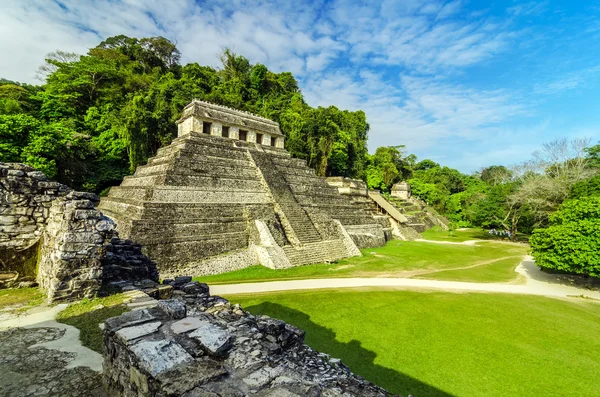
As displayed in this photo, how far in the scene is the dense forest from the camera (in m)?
16.8

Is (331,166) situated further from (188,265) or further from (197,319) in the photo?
(197,319)

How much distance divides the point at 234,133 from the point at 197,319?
19.0m

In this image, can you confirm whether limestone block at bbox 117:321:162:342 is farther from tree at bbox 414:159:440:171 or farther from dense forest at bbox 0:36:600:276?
tree at bbox 414:159:440:171

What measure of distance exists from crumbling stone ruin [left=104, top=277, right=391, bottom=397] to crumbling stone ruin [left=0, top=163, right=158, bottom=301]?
234cm

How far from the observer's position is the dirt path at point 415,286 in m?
11.1

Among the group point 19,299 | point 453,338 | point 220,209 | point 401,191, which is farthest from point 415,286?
point 401,191

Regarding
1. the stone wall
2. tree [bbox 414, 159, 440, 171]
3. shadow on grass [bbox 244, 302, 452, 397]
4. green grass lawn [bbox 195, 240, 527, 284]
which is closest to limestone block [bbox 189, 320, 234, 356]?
shadow on grass [bbox 244, 302, 452, 397]

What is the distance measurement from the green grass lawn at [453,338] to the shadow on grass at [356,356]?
0.07 ft

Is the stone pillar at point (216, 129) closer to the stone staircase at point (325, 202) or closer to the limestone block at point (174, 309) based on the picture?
the stone staircase at point (325, 202)

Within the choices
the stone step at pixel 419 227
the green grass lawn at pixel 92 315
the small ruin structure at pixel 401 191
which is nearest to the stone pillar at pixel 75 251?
the green grass lawn at pixel 92 315

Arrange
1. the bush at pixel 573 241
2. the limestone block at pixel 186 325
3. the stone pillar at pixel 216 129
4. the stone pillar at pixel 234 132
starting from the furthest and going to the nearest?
the stone pillar at pixel 234 132, the stone pillar at pixel 216 129, the bush at pixel 573 241, the limestone block at pixel 186 325

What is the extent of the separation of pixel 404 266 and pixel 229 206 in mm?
11021

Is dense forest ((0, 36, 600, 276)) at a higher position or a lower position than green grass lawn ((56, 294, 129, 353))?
higher

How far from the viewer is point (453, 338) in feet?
24.0
